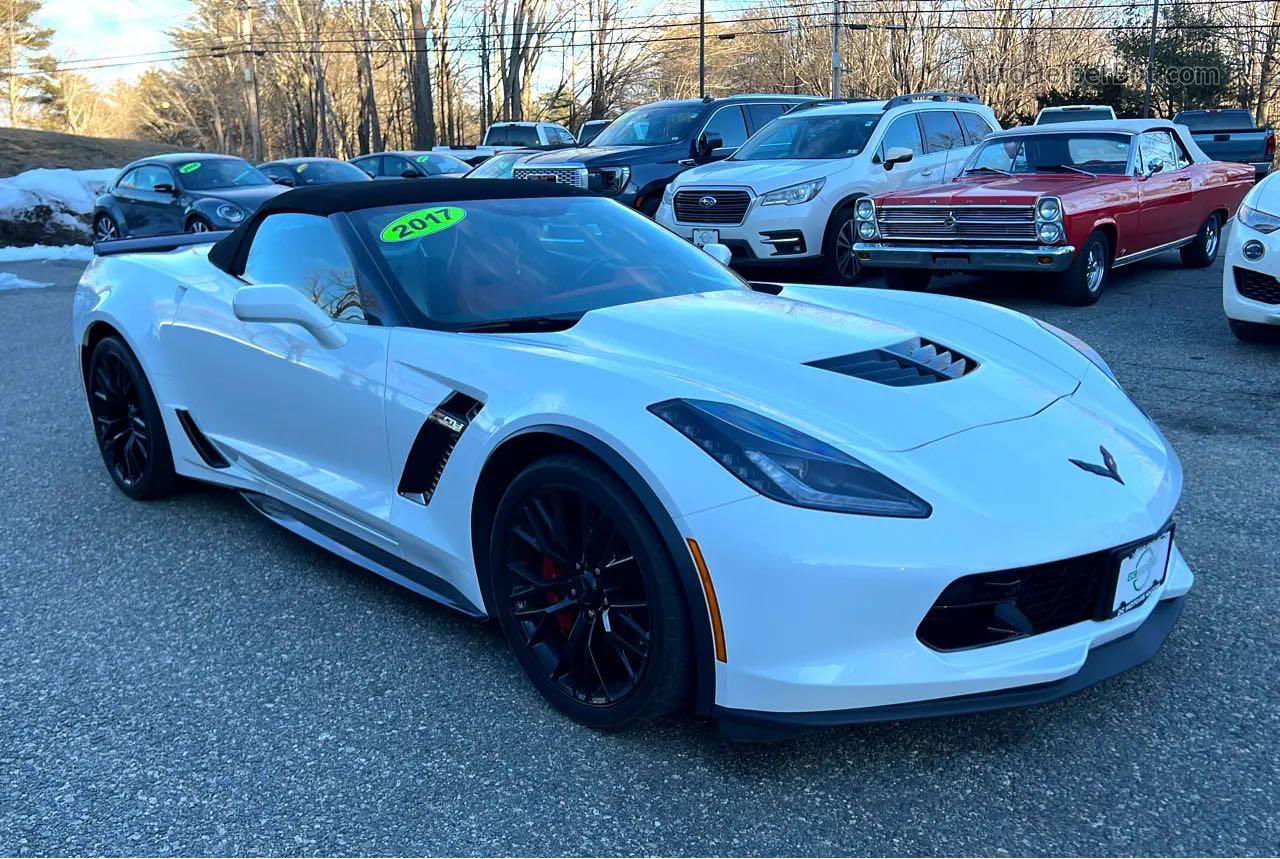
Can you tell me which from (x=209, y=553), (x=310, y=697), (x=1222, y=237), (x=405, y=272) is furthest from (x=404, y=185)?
(x=1222, y=237)

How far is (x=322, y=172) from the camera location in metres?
17.6

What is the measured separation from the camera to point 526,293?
3.42 meters

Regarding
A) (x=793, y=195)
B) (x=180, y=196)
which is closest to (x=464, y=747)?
(x=793, y=195)

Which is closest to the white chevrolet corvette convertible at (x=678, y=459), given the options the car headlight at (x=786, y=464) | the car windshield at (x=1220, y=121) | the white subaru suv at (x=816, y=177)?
the car headlight at (x=786, y=464)

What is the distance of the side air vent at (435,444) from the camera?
9.59 ft

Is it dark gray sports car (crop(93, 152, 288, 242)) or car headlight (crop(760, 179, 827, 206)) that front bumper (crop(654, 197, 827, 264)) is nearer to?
car headlight (crop(760, 179, 827, 206))

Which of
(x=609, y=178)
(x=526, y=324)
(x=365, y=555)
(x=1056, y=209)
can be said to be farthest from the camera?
(x=609, y=178)

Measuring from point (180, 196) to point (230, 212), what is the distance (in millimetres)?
1185

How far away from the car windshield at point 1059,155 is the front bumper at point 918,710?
7974 mm

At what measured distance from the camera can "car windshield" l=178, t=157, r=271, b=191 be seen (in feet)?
48.9

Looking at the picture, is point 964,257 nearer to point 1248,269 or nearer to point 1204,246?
point 1248,269

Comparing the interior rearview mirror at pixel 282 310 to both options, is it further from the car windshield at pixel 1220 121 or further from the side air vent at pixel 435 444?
the car windshield at pixel 1220 121

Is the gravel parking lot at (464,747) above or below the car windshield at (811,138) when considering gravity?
below

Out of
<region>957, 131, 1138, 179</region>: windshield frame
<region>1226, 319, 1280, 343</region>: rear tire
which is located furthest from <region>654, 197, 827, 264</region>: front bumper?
<region>1226, 319, 1280, 343</region>: rear tire
